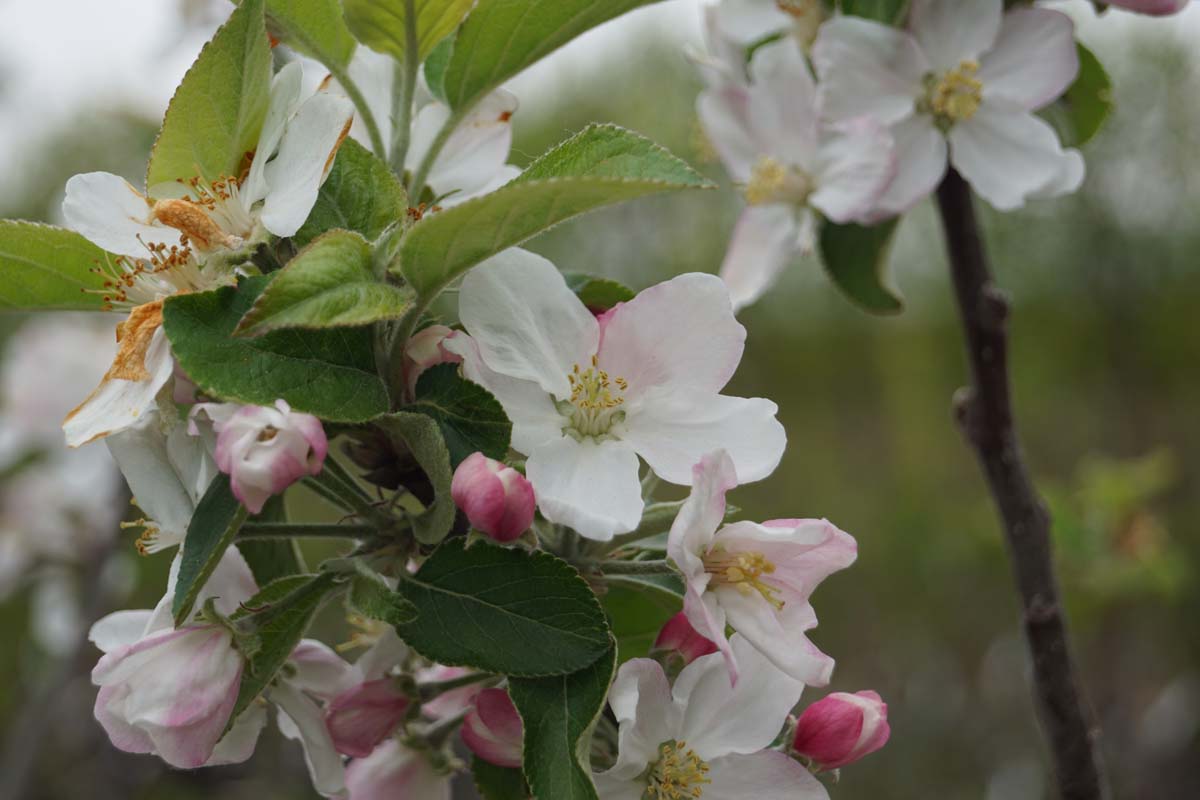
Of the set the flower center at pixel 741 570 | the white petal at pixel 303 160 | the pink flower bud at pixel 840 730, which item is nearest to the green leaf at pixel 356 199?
the white petal at pixel 303 160

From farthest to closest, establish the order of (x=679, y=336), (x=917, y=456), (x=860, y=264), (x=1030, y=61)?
(x=917, y=456), (x=860, y=264), (x=1030, y=61), (x=679, y=336)

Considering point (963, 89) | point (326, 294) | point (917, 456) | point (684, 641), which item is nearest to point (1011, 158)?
point (963, 89)

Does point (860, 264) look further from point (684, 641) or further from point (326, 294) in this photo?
point (326, 294)

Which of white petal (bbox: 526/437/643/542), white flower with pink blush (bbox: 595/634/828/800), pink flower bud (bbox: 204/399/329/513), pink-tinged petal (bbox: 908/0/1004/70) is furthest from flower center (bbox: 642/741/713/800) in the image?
pink-tinged petal (bbox: 908/0/1004/70)

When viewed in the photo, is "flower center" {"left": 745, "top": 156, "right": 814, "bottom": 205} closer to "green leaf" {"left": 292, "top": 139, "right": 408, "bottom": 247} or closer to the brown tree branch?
the brown tree branch

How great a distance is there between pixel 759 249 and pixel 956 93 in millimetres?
227

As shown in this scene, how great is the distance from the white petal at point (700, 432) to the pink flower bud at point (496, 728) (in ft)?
0.48

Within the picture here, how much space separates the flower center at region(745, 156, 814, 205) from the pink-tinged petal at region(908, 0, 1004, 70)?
0.15 m

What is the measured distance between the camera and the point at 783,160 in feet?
3.34

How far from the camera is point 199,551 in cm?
53

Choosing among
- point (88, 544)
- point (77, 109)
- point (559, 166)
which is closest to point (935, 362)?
point (77, 109)

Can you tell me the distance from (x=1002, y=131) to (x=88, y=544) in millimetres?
1755

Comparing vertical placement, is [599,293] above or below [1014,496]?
above

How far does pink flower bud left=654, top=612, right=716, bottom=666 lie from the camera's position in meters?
0.60
